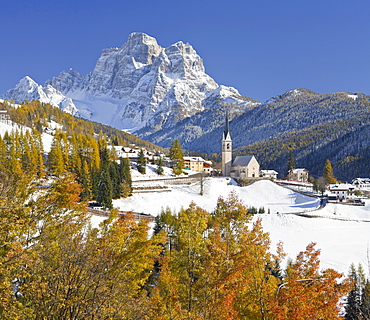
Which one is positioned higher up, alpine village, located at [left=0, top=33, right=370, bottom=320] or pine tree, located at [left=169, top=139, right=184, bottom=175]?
pine tree, located at [left=169, top=139, right=184, bottom=175]

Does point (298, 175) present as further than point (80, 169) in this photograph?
Yes

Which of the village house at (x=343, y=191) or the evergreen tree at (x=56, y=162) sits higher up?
the evergreen tree at (x=56, y=162)

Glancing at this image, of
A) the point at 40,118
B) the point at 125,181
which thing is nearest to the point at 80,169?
the point at 125,181

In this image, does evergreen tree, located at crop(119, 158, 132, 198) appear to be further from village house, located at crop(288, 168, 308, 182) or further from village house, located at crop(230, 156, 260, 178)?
village house, located at crop(288, 168, 308, 182)

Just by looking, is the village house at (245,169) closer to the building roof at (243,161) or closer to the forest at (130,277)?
the building roof at (243,161)

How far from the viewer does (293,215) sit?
161 ft

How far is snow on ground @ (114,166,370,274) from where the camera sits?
3759cm

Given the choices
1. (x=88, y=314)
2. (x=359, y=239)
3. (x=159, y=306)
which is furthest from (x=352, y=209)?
(x=88, y=314)

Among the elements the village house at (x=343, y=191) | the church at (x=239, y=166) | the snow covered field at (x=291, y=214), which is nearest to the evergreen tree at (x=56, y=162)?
the snow covered field at (x=291, y=214)

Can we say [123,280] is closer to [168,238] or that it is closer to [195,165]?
[168,238]

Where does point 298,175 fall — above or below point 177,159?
below

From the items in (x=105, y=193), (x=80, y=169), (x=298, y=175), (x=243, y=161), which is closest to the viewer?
(x=105, y=193)

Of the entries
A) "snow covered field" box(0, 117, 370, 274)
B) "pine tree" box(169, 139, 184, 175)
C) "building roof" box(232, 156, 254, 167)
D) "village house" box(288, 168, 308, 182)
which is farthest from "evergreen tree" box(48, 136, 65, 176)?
"village house" box(288, 168, 308, 182)

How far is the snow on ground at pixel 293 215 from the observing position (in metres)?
37.6
